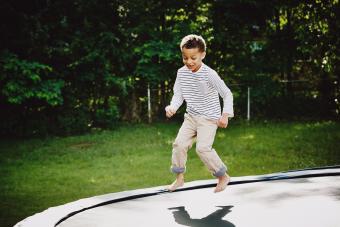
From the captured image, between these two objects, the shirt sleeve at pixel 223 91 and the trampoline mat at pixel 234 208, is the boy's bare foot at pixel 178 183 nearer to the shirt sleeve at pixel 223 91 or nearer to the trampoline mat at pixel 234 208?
the trampoline mat at pixel 234 208

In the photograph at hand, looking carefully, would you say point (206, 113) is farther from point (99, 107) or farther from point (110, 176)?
point (99, 107)

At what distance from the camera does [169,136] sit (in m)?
9.35

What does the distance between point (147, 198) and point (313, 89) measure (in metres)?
10.5

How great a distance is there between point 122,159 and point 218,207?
4564 mm

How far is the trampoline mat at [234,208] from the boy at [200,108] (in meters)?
0.26

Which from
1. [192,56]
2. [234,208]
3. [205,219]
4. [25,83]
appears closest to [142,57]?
[25,83]

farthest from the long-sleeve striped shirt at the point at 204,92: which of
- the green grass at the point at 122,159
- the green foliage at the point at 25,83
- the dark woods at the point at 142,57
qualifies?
the green foliage at the point at 25,83

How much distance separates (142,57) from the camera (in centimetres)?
1130

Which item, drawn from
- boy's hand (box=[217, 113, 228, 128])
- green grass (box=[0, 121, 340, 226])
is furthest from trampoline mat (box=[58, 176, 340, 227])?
green grass (box=[0, 121, 340, 226])

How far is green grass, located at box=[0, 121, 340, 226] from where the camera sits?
18.9 feet

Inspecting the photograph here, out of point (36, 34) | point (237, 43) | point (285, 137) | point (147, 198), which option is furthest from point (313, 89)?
point (147, 198)

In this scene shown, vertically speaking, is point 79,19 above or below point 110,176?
above

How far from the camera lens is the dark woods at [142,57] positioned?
9.19 meters

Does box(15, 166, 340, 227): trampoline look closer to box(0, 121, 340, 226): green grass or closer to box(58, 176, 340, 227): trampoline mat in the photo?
box(58, 176, 340, 227): trampoline mat
